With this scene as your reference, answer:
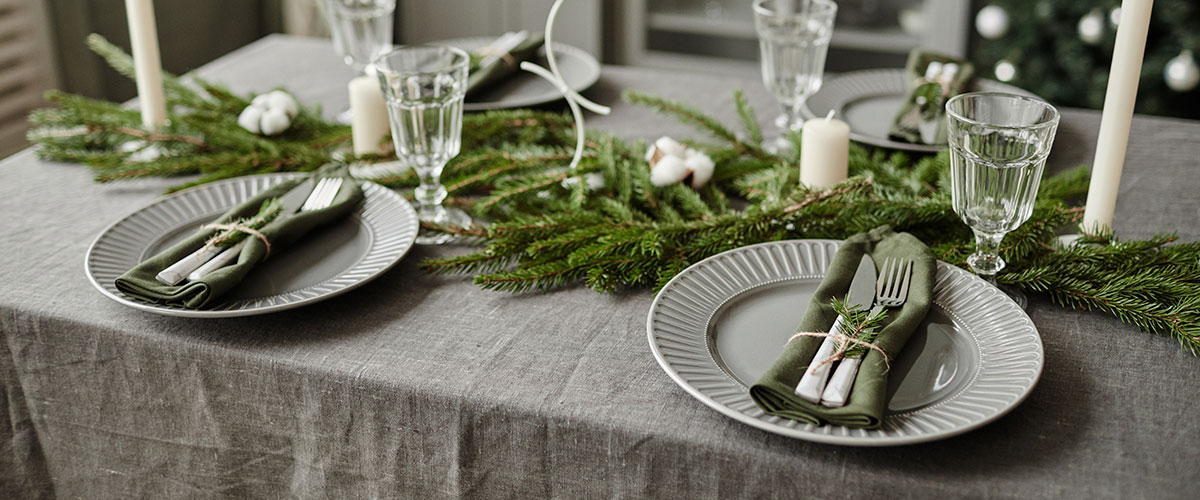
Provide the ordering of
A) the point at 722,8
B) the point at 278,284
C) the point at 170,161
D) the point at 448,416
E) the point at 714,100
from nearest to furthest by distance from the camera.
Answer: the point at 448,416 < the point at 278,284 < the point at 170,161 < the point at 714,100 < the point at 722,8

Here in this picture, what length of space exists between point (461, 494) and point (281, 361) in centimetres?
18

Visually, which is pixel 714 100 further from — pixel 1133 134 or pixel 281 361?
pixel 281 361

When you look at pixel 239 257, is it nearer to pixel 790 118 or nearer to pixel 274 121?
pixel 274 121

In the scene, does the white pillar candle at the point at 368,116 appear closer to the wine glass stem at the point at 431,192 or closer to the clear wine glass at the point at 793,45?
the wine glass stem at the point at 431,192

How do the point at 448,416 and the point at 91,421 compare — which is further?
the point at 91,421

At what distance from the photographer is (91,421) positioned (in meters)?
0.86

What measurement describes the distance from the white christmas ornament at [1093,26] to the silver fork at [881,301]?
5.66 ft

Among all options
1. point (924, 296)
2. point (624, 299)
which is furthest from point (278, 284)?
point (924, 296)

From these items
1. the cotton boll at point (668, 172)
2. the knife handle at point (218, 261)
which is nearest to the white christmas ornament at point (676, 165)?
the cotton boll at point (668, 172)

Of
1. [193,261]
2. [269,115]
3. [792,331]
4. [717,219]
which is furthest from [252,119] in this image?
[792,331]

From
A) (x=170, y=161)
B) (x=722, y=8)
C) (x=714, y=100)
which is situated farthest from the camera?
(x=722, y=8)

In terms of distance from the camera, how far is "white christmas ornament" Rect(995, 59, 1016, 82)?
237 centimetres

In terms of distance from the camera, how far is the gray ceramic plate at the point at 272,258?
82 cm

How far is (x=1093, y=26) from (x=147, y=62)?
2.00m
